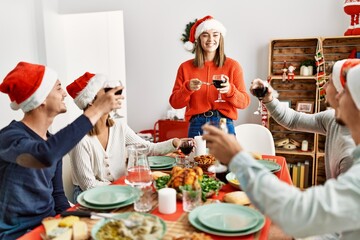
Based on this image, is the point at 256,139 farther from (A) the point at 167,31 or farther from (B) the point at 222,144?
(A) the point at 167,31

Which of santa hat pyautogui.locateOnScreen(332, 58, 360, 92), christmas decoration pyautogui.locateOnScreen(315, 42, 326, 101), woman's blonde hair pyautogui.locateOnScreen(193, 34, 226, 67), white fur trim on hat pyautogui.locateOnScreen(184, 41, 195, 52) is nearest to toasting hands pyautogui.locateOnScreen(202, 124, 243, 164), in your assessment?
santa hat pyautogui.locateOnScreen(332, 58, 360, 92)

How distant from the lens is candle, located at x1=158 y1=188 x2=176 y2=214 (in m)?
1.29

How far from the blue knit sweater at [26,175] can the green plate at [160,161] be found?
21.9 inches

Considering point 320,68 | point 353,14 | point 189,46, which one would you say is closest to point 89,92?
point 189,46

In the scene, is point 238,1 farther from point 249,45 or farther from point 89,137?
point 89,137

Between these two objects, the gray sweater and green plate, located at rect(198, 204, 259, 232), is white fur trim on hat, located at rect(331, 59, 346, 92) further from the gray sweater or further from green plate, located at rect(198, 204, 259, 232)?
green plate, located at rect(198, 204, 259, 232)

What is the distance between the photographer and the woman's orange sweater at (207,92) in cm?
245

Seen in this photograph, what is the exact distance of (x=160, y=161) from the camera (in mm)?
1959

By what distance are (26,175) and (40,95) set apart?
0.36m

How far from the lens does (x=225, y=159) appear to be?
102 cm

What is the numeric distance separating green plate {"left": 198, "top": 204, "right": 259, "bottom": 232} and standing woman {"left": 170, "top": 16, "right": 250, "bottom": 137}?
48.1 inches

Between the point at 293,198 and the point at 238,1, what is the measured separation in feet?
11.3

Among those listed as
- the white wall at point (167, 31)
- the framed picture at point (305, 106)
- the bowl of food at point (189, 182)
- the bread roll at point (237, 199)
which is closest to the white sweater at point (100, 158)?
the bowl of food at point (189, 182)

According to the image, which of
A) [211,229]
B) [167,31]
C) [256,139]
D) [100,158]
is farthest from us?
[167,31]
